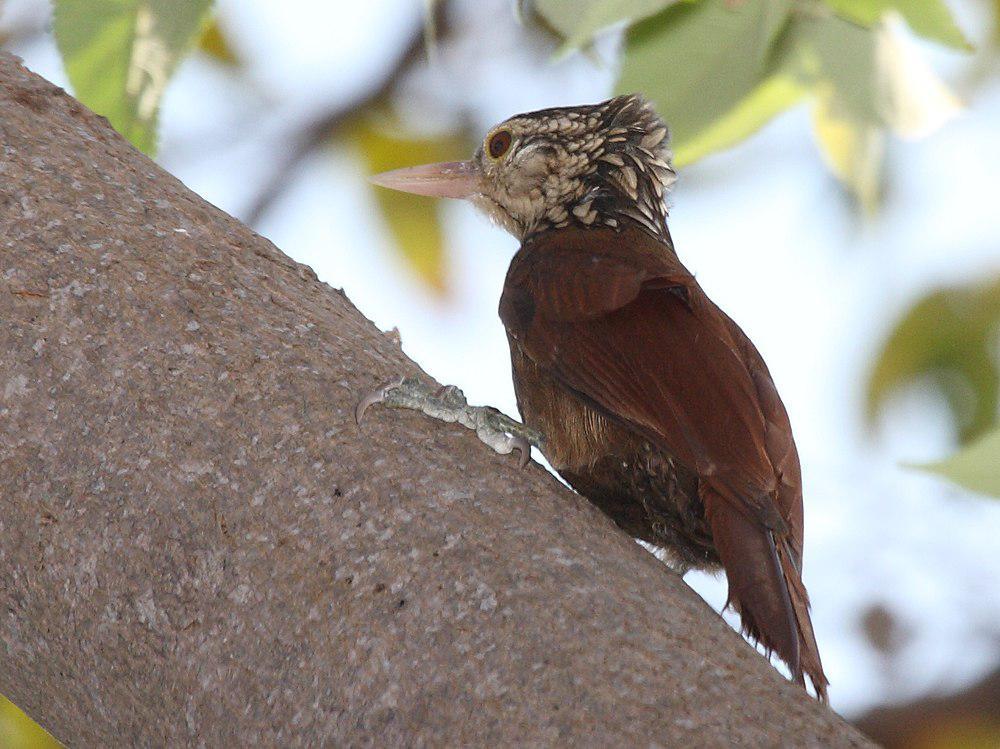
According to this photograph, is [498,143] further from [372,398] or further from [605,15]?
[372,398]

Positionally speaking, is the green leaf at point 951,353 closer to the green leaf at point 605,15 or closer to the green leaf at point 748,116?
the green leaf at point 748,116

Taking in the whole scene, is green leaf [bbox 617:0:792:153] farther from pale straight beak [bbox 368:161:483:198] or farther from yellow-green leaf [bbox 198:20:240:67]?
yellow-green leaf [bbox 198:20:240:67]

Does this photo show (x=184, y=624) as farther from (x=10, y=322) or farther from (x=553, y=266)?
(x=553, y=266)

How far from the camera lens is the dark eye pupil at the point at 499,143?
11.2 feet

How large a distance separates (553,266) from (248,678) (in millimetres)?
1304

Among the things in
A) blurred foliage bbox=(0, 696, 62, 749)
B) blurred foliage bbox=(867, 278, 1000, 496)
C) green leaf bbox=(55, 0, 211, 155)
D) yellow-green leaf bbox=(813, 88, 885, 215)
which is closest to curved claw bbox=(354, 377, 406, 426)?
green leaf bbox=(55, 0, 211, 155)

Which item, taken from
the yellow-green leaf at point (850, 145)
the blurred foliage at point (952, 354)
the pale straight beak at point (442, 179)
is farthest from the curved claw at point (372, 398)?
the blurred foliage at point (952, 354)

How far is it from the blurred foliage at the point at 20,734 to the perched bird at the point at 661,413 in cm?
188

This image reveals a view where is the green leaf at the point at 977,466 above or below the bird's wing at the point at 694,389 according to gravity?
below

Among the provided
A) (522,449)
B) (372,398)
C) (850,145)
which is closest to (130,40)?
(372,398)

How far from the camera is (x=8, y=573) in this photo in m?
1.57

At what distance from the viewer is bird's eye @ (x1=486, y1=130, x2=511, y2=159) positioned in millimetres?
3418

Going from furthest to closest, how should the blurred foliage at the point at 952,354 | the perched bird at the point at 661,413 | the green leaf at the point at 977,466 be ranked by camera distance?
the blurred foliage at the point at 952,354, the perched bird at the point at 661,413, the green leaf at the point at 977,466

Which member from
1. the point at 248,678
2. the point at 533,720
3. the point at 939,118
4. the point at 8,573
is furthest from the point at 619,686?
the point at 939,118
